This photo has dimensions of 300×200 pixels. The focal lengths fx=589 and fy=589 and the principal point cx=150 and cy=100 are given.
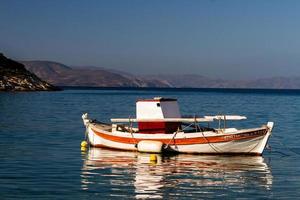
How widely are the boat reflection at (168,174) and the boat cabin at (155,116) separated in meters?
2.41

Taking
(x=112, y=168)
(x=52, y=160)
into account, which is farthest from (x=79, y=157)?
(x=112, y=168)

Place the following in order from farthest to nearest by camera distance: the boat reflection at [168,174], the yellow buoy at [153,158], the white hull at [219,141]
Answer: the white hull at [219,141]
the yellow buoy at [153,158]
the boat reflection at [168,174]

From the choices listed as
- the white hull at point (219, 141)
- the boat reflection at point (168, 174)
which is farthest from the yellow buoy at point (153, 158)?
the white hull at point (219, 141)

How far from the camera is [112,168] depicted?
112 feet

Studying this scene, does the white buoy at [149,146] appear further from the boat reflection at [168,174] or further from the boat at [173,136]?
the boat reflection at [168,174]

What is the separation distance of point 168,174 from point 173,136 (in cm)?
869

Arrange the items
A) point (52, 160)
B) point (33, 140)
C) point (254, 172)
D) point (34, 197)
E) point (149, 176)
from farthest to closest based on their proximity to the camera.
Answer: point (33, 140), point (52, 160), point (254, 172), point (149, 176), point (34, 197)

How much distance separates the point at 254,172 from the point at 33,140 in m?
22.5

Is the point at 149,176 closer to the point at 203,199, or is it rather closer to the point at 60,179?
the point at 60,179

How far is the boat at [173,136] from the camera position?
1556 inches

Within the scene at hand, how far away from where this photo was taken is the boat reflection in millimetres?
27188

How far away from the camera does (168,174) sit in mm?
32062

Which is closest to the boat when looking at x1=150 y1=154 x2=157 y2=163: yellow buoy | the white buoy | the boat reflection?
the white buoy

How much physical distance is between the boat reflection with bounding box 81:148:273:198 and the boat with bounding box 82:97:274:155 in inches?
29.8
